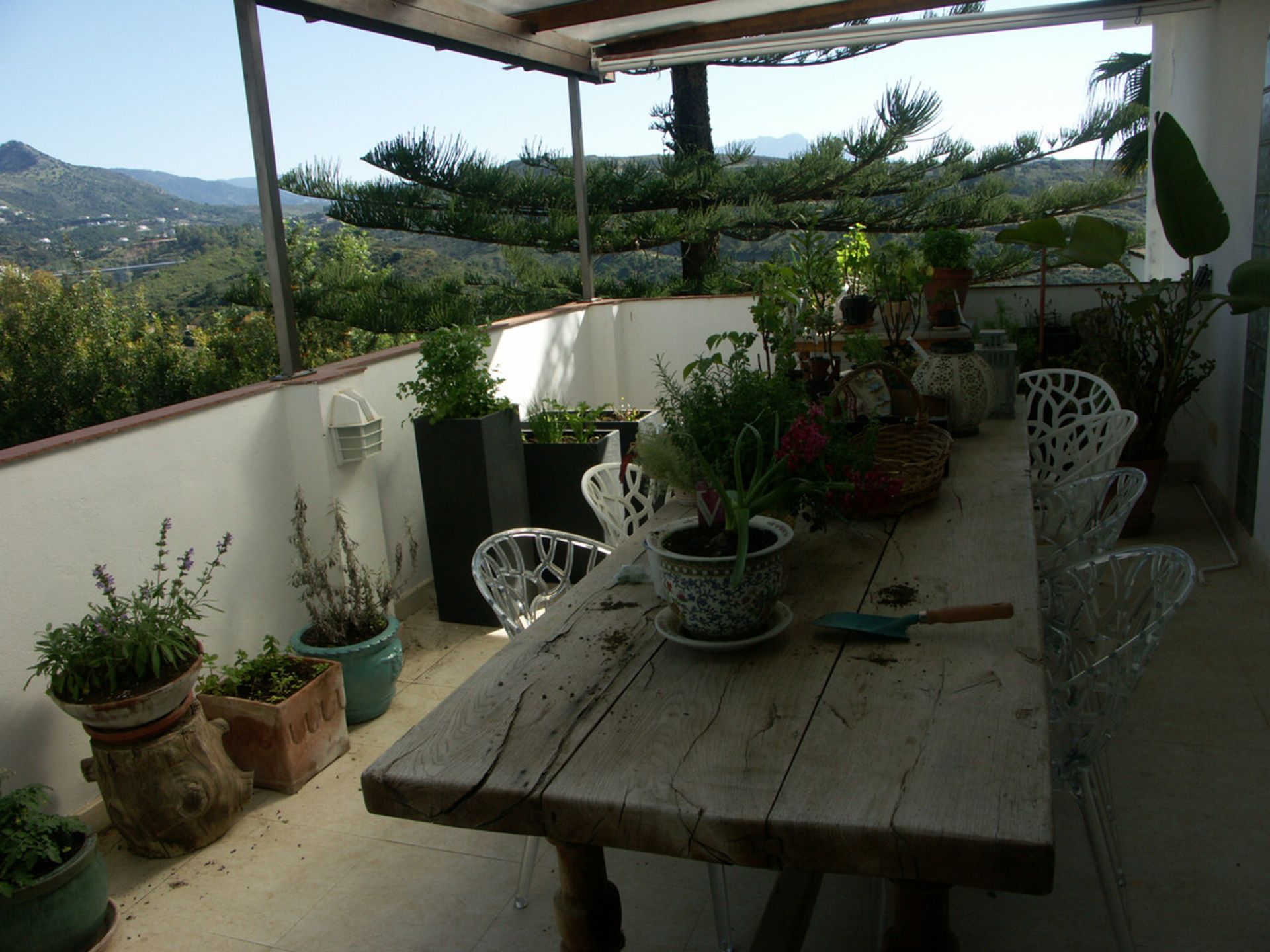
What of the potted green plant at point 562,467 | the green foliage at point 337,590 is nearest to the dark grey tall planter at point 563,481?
the potted green plant at point 562,467

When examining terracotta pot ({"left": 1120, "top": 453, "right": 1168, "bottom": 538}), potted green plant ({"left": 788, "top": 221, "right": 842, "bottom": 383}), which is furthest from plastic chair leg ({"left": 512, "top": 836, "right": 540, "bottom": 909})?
terracotta pot ({"left": 1120, "top": 453, "right": 1168, "bottom": 538})

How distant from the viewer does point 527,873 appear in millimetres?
2086

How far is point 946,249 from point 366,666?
2.66m

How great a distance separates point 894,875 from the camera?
104 centimetres

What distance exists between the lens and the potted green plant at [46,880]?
75.7 inches

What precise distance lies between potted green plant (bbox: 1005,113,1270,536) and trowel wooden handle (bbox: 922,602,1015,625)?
8.56 feet

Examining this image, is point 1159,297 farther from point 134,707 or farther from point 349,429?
point 134,707

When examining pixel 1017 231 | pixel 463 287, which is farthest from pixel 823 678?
pixel 463 287

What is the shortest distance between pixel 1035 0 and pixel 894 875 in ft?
15.6

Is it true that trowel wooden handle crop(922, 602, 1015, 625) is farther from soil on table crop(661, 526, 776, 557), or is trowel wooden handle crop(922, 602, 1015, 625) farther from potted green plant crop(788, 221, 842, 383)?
potted green plant crop(788, 221, 842, 383)

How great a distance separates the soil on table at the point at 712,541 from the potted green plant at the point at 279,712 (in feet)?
5.15

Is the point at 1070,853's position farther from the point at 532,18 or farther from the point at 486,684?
the point at 532,18

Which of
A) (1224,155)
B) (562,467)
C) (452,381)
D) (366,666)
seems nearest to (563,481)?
(562,467)

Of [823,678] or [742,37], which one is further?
[742,37]
